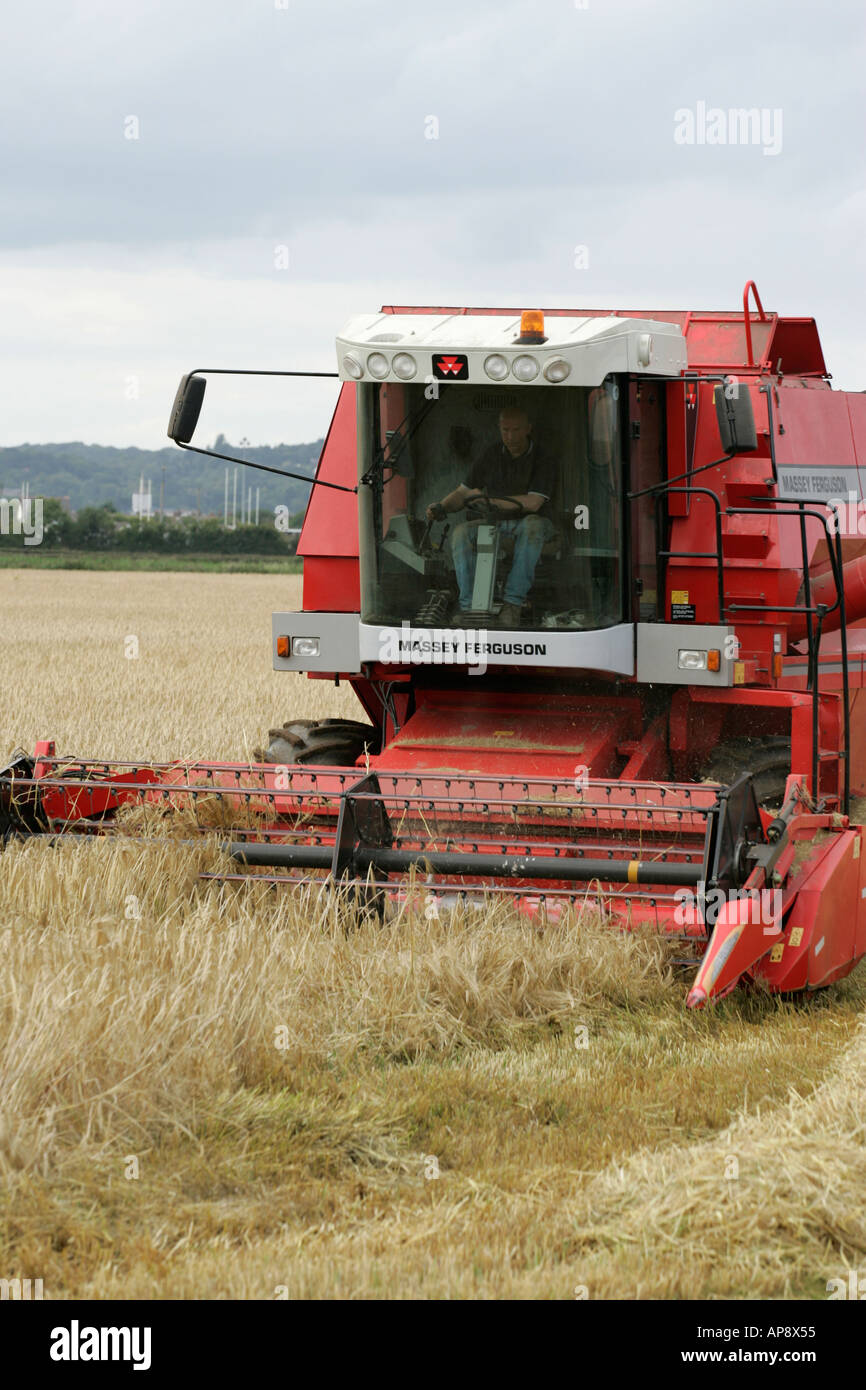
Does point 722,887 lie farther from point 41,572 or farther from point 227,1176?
point 41,572

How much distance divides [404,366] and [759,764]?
2.24 metres

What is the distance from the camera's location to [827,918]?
5.09 meters

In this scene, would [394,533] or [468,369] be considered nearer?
[468,369]

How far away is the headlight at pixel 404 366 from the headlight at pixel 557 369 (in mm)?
518

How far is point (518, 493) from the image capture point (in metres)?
6.09

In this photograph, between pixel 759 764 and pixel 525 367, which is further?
pixel 759 764

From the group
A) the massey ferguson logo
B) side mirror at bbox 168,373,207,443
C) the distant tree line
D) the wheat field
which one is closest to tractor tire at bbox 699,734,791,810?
the wheat field

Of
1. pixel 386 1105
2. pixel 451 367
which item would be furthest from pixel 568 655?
pixel 386 1105

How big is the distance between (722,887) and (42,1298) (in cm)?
267

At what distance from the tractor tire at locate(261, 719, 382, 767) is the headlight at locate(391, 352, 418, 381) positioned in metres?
1.79

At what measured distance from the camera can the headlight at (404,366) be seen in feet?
19.5

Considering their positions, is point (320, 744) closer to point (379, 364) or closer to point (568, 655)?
point (568, 655)

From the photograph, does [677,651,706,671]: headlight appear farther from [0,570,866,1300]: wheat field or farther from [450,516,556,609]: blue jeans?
[0,570,866,1300]: wheat field

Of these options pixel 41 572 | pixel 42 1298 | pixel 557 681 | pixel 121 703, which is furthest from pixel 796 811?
pixel 41 572
